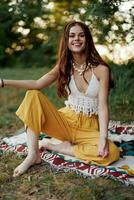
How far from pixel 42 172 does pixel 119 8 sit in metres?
2.19

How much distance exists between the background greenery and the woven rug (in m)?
0.08

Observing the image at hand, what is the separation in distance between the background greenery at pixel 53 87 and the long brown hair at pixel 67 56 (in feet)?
2.30

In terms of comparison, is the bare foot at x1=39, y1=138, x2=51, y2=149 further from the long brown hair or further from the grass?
the long brown hair

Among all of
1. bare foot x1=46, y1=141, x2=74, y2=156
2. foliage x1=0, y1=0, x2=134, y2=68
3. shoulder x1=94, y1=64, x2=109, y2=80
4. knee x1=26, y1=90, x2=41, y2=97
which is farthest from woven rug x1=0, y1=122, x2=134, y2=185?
foliage x1=0, y1=0, x2=134, y2=68

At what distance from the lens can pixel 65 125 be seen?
4.12 m

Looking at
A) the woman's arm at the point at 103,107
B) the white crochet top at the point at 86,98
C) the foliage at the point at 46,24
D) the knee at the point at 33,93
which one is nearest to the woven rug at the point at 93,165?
the woman's arm at the point at 103,107

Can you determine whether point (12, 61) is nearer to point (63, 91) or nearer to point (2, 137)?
point (2, 137)

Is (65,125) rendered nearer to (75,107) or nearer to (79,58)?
(75,107)

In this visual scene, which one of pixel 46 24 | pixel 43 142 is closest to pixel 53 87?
pixel 43 142

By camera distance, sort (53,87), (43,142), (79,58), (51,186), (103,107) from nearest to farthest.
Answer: (51,186) → (103,107) → (79,58) → (43,142) → (53,87)

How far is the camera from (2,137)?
4.97m

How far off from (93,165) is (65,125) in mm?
444

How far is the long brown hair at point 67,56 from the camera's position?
3980 mm

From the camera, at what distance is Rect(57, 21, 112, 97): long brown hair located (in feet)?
13.1
